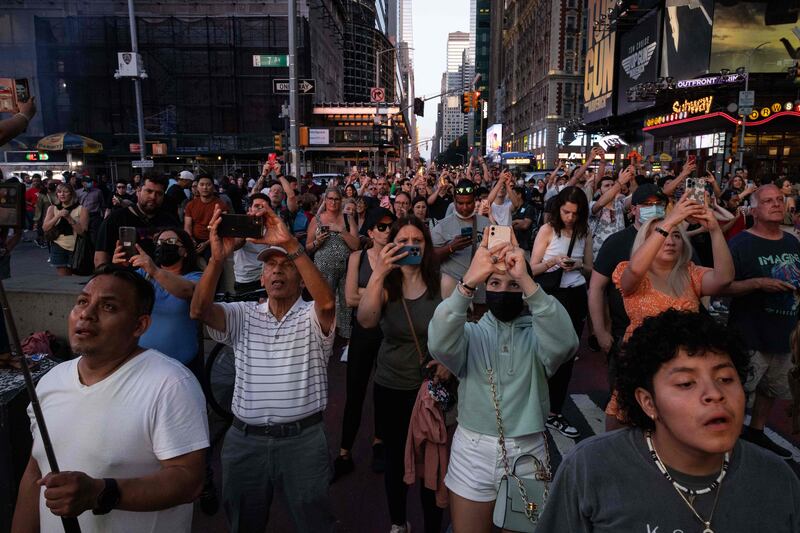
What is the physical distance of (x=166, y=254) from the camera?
12.6ft

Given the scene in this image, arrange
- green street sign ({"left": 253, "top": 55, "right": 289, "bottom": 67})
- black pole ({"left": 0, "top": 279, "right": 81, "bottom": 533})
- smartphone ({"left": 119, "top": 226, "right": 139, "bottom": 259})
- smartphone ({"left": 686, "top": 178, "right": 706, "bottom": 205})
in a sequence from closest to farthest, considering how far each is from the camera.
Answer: black pole ({"left": 0, "top": 279, "right": 81, "bottom": 533}) < smartphone ({"left": 119, "top": 226, "right": 139, "bottom": 259}) < smartphone ({"left": 686, "top": 178, "right": 706, "bottom": 205}) < green street sign ({"left": 253, "top": 55, "right": 289, "bottom": 67})

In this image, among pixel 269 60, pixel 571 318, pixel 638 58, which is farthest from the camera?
pixel 638 58

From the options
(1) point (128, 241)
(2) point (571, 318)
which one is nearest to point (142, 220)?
(1) point (128, 241)

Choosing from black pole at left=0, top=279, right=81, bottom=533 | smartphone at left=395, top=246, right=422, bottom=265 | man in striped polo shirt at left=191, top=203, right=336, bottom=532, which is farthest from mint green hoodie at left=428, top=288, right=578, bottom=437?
black pole at left=0, top=279, right=81, bottom=533

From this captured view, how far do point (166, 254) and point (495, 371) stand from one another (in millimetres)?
2490

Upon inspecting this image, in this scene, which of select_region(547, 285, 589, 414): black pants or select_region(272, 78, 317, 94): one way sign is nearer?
select_region(547, 285, 589, 414): black pants

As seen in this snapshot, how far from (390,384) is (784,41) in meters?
42.4

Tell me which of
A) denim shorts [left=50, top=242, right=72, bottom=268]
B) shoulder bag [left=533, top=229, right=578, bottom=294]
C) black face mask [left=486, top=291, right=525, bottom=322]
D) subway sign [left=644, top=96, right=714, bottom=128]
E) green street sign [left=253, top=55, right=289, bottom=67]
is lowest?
denim shorts [left=50, top=242, right=72, bottom=268]

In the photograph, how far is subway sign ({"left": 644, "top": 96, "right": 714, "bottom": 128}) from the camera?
34.1 meters

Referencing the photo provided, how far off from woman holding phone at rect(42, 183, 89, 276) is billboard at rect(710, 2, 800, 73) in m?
39.7

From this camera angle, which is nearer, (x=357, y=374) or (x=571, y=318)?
(x=357, y=374)

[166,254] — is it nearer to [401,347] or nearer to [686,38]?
[401,347]

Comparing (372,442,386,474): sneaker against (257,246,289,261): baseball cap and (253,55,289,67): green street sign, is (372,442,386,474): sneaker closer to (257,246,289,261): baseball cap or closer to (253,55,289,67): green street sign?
(257,246,289,261): baseball cap

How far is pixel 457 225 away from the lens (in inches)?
230
